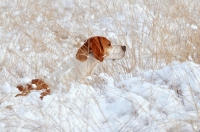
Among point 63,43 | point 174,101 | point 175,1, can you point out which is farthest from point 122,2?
point 174,101

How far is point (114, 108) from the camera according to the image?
7.31ft

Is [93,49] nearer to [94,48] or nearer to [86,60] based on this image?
[94,48]

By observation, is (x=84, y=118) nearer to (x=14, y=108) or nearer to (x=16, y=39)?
(x=14, y=108)

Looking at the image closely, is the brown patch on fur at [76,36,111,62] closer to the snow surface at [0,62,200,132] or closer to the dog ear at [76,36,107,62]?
the dog ear at [76,36,107,62]

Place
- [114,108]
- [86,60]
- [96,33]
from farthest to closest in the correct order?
[96,33], [86,60], [114,108]

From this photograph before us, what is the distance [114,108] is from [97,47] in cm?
128

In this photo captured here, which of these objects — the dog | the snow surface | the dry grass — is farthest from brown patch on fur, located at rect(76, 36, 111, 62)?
the snow surface

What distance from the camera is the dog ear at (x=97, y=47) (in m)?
3.39

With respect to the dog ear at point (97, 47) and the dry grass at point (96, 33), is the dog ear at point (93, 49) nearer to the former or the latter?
the dog ear at point (97, 47)

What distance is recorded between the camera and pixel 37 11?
20.2 feet

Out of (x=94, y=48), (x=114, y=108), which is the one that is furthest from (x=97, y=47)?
(x=114, y=108)

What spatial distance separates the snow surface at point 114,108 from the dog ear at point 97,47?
90 centimetres

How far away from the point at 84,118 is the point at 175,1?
3513mm

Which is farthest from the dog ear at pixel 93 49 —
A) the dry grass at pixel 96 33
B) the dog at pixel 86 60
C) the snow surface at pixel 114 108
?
the snow surface at pixel 114 108
